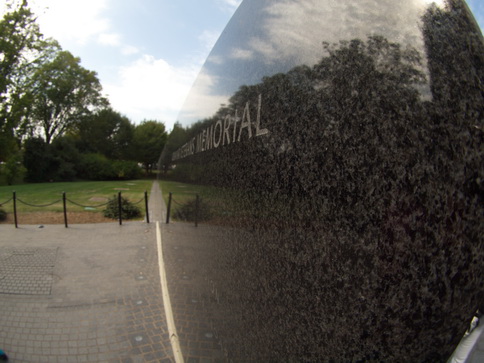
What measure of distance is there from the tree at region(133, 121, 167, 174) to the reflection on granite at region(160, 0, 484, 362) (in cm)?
4585

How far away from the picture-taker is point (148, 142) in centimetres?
Answer: 4534

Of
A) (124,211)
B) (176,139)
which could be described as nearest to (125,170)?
(124,211)

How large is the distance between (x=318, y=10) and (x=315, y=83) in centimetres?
45

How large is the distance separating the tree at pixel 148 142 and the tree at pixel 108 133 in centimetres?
173

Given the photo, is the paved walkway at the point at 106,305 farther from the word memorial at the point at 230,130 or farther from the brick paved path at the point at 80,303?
the word memorial at the point at 230,130

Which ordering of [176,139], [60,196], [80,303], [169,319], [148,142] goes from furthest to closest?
[148,142]
[60,196]
[176,139]
[80,303]
[169,319]

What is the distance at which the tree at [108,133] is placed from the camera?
43594mm

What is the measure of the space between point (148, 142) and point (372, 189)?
4743 cm

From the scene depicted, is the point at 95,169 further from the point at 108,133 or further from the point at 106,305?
the point at 106,305

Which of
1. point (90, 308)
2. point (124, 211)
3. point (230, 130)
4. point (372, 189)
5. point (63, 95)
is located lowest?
point (90, 308)

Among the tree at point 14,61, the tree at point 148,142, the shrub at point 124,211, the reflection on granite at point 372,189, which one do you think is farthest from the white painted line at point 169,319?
the tree at point 148,142

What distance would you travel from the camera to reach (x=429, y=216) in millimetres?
858

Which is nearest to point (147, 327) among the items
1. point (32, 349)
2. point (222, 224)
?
point (32, 349)

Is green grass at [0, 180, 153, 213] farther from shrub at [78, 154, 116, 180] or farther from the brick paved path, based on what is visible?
shrub at [78, 154, 116, 180]
